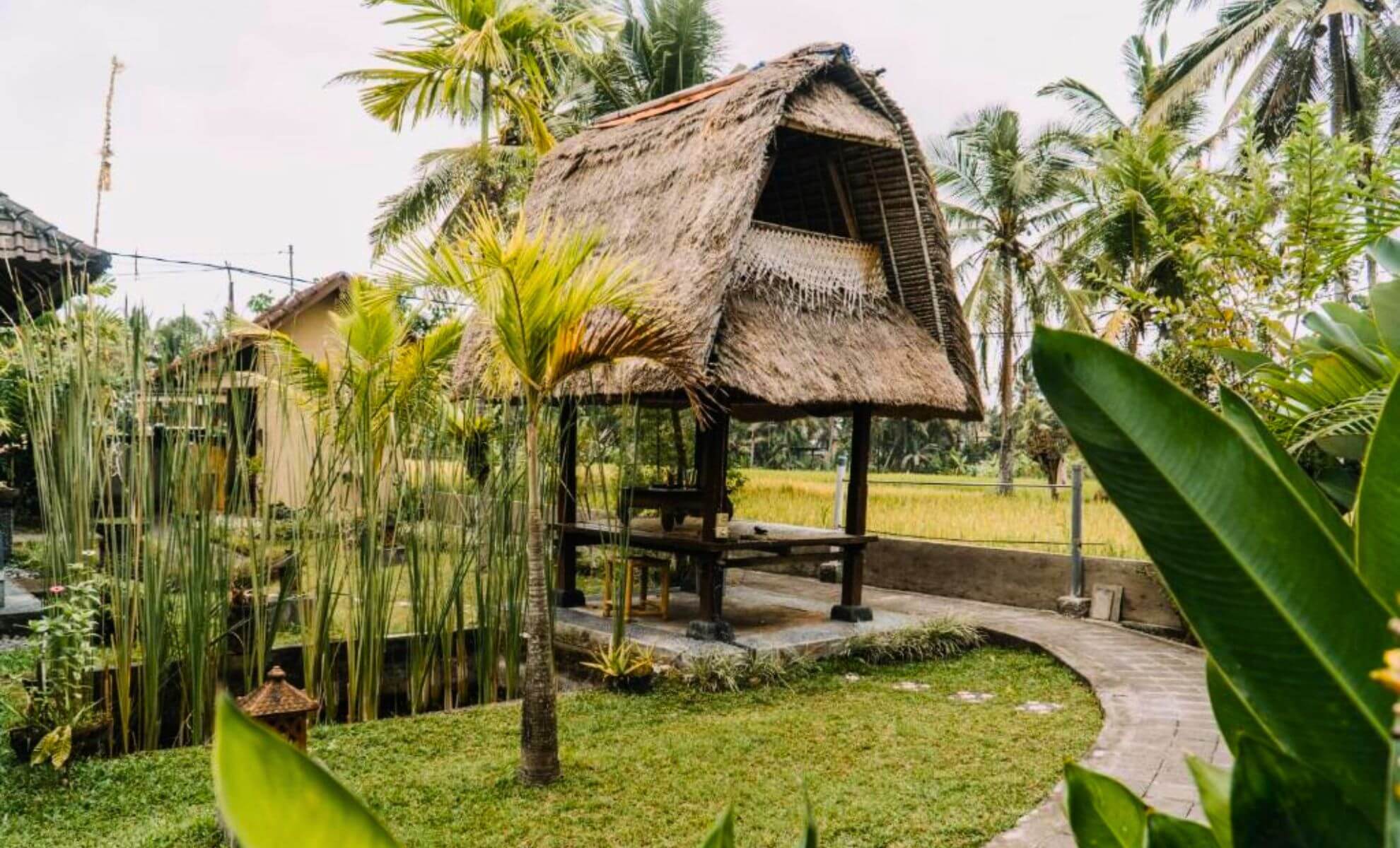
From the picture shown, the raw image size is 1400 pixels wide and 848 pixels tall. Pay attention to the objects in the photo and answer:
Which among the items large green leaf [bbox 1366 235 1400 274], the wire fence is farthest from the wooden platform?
large green leaf [bbox 1366 235 1400 274]

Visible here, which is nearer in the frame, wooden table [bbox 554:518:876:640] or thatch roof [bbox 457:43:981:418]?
thatch roof [bbox 457:43:981:418]

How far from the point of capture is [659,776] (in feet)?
11.9

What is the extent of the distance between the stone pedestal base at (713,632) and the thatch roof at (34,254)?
3815 mm

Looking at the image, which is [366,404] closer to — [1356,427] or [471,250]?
[471,250]

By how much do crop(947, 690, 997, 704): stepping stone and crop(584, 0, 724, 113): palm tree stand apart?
9488mm

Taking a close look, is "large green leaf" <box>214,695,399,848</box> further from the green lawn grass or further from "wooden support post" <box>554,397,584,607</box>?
"wooden support post" <box>554,397,584,607</box>

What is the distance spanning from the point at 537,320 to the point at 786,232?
2921 millimetres

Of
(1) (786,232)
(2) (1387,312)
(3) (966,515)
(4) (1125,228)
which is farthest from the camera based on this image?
(4) (1125,228)

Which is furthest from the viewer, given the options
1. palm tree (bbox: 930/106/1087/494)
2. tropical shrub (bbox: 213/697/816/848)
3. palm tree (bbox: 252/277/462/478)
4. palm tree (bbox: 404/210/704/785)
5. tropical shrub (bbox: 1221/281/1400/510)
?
palm tree (bbox: 930/106/1087/494)

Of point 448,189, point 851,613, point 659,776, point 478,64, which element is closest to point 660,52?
point 448,189

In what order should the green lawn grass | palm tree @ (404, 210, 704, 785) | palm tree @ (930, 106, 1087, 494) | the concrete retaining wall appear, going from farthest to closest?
palm tree @ (930, 106, 1087, 494), the concrete retaining wall, palm tree @ (404, 210, 704, 785), the green lawn grass

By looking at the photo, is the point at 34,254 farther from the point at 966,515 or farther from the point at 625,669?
the point at 966,515

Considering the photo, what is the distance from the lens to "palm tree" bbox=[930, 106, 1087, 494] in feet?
50.7

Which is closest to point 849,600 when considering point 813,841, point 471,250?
point 471,250
